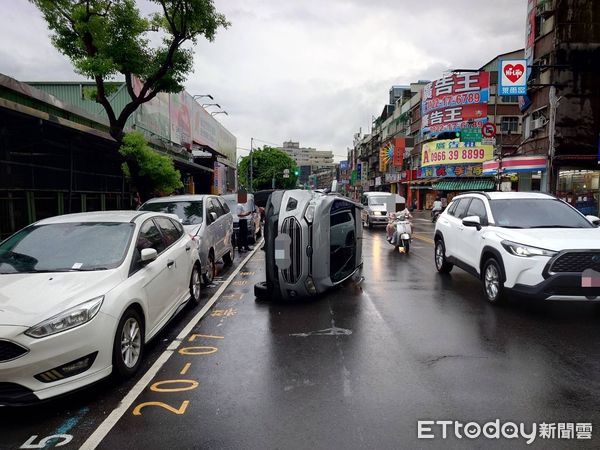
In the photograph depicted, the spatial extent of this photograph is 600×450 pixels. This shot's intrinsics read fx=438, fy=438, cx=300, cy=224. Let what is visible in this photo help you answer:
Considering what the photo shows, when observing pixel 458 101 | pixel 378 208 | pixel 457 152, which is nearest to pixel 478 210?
pixel 378 208

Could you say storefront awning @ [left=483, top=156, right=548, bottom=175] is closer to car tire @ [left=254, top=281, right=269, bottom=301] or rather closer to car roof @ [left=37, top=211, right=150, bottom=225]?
car tire @ [left=254, top=281, right=269, bottom=301]

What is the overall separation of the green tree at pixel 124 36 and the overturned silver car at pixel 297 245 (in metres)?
8.44

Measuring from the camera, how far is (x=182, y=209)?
977 centimetres

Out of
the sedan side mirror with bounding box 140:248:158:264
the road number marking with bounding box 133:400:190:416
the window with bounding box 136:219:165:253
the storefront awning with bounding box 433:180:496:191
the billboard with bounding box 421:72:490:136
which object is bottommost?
the road number marking with bounding box 133:400:190:416

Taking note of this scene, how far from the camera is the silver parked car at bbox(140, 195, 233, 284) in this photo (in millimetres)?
8883

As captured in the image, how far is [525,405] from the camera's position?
3.78 m

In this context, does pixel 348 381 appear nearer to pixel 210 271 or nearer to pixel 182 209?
pixel 210 271

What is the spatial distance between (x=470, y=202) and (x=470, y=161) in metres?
A: 36.6

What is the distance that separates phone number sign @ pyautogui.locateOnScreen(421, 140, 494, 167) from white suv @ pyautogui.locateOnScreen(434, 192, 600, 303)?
36162mm

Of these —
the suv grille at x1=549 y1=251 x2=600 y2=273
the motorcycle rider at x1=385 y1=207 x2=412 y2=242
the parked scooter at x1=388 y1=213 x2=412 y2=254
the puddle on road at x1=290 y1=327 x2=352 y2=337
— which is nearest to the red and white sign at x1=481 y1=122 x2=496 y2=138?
the motorcycle rider at x1=385 y1=207 x2=412 y2=242

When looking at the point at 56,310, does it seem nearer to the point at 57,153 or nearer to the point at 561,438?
the point at 561,438

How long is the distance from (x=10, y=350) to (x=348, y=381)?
116 inches

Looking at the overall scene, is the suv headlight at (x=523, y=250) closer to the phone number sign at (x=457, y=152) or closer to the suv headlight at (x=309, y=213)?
the suv headlight at (x=309, y=213)

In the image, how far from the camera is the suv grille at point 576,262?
231 inches
